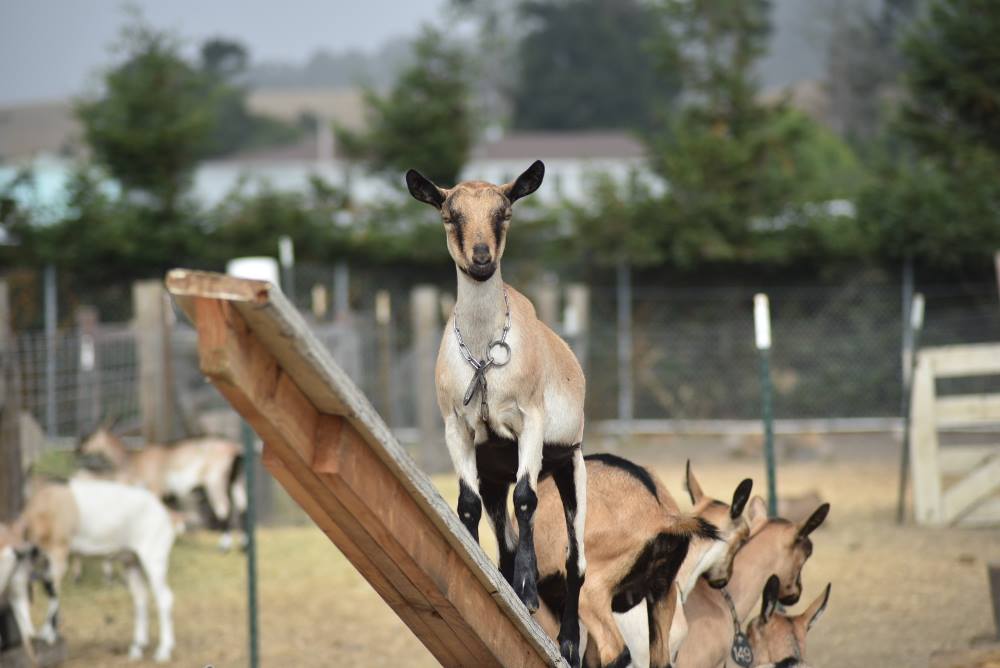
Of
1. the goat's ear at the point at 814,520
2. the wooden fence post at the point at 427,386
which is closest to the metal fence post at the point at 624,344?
the wooden fence post at the point at 427,386

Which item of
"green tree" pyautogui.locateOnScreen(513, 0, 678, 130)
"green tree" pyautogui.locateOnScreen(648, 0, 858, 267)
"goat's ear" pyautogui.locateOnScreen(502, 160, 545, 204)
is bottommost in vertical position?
"goat's ear" pyautogui.locateOnScreen(502, 160, 545, 204)

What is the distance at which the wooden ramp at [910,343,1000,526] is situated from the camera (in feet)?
35.2

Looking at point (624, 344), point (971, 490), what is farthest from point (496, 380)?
point (624, 344)

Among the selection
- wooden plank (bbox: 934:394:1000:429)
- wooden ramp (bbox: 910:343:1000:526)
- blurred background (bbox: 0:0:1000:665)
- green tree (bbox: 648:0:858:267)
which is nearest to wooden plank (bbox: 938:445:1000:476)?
wooden ramp (bbox: 910:343:1000:526)

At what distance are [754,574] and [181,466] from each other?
6.89 metres

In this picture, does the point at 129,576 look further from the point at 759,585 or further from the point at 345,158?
the point at 345,158

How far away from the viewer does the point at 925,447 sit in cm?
1077

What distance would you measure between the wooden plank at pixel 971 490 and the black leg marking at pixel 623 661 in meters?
7.40

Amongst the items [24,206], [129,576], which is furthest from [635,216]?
[129,576]

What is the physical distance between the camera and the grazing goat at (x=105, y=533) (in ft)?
23.9

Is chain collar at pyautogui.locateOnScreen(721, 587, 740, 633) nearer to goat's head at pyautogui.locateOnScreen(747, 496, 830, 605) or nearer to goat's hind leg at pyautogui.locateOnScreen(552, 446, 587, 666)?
goat's head at pyautogui.locateOnScreen(747, 496, 830, 605)

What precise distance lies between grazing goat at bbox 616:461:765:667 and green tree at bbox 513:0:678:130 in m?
53.8

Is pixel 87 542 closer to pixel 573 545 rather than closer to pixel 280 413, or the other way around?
pixel 573 545

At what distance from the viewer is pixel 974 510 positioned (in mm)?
10852
